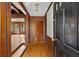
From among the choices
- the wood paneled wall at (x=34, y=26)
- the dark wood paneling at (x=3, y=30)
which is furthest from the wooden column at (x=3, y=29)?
the wood paneled wall at (x=34, y=26)

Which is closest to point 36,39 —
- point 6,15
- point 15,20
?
point 15,20

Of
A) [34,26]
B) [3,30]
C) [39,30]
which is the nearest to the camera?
[3,30]

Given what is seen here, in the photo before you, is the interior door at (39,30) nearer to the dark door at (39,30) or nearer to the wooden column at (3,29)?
the dark door at (39,30)

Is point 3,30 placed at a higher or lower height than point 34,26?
lower

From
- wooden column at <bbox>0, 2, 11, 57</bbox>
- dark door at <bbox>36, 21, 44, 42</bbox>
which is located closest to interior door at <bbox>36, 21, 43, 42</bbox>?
dark door at <bbox>36, 21, 44, 42</bbox>

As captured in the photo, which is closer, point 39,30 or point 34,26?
point 34,26

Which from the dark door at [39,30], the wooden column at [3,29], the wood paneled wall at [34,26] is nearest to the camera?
the wooden column at [3,29]

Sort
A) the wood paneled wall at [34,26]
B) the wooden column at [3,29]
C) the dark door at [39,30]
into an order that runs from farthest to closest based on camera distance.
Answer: the dark door at [39,30] → the wood paneled wall at [34,26] → the wooden column at [3,29]

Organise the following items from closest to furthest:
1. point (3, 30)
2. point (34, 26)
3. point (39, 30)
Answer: point (3, 30) < point (34, 26) < point (39, 30)

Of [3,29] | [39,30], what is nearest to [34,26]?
[39,30]

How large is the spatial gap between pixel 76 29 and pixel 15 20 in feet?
A: 34.8

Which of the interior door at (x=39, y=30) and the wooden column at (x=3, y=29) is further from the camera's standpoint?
the interior door at (x=39, y=30)

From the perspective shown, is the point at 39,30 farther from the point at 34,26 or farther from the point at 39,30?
the point at 34,26

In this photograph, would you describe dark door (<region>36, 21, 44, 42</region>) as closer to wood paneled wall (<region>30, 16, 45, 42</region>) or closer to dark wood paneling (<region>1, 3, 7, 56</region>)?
wood paneled wall (<region>30, 16, 45, 42</region>)
